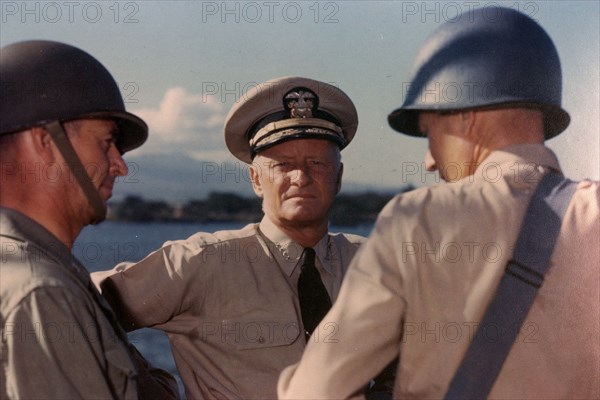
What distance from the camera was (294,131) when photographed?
10.9ft

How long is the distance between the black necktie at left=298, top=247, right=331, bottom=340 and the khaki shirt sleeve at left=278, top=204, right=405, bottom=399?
56.4 inches

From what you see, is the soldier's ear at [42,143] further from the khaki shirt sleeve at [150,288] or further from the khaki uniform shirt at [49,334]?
the khaki shirt sleeve at [150,288]

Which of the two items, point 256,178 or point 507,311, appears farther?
point 256,178

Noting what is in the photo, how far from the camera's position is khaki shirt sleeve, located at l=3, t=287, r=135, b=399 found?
178 centimetres

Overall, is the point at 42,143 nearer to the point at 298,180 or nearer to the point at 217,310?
the point at 217,310

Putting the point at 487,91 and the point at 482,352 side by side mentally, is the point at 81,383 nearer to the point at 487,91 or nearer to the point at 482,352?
the point at 482,352

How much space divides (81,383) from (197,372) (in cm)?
126

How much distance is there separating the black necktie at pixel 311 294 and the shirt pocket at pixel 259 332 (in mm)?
69

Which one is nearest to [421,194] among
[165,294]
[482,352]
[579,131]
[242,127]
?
[482,352]

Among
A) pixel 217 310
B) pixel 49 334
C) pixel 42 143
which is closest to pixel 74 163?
pixel 42 143

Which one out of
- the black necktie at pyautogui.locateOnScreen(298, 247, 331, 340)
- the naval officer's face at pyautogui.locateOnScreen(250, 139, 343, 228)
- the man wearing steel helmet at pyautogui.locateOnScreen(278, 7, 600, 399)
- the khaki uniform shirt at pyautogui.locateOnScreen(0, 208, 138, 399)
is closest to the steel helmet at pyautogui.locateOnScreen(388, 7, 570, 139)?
the man wearing steel helmet at pyautogui.locateOnScreen(278, 7, 600, 399)

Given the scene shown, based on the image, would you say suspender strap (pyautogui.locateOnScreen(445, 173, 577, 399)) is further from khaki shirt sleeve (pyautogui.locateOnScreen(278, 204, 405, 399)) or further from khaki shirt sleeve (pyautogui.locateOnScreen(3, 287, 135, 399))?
khaki shirt sleeve (pyautogui.locateOnScreen(3, 287, 135, 399))

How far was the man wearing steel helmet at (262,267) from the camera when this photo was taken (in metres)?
3.03

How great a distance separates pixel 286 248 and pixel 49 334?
63.3 inches
